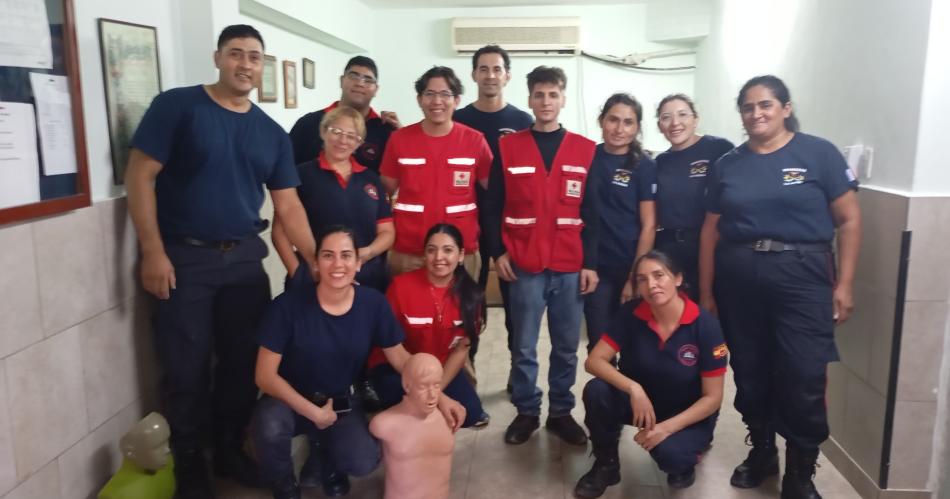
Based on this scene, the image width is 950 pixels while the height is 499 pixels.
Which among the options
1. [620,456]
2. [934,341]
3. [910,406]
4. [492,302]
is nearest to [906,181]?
[934,341]

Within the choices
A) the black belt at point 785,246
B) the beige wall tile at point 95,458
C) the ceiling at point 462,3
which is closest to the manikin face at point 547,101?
the black belt at point 785,246

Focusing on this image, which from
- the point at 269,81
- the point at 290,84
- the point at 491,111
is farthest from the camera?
the point at 290,84

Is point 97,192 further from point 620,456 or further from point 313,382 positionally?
point 620,456

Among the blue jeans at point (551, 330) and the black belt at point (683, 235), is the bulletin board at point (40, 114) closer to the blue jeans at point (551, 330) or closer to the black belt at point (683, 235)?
the blue jeans at point (551, 330)

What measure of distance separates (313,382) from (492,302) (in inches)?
113

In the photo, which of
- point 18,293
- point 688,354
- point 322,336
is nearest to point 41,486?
point 18,293

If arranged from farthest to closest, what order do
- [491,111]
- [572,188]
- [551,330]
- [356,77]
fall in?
[491,111] < [356,77] < [551,330] < [572,188]

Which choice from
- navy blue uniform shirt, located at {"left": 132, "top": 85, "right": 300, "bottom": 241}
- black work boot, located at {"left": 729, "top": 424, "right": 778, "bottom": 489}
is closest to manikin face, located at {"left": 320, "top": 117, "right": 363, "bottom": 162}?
navy blue uniform shirt, located at {"left": 132, "top": 85, "right": 300, "bottom": 241}

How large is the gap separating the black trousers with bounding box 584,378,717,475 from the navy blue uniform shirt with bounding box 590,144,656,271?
1.78ft

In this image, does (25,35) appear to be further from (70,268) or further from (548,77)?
(548,77)

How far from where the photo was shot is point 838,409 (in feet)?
8.38

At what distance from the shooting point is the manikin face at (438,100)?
2561 millimetres

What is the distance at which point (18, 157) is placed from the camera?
5.77 ft

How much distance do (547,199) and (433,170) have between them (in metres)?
0.44
